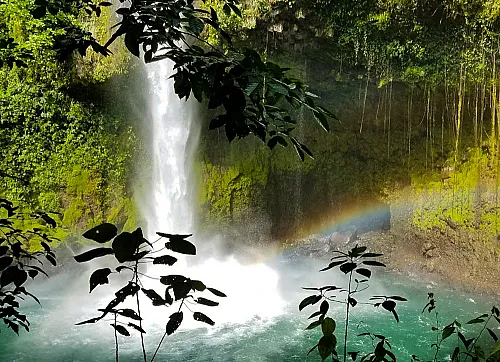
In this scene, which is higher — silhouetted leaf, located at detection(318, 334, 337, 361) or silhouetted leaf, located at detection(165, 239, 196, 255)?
silhouetted leaf, located at detection(165, 239, 196, 255)

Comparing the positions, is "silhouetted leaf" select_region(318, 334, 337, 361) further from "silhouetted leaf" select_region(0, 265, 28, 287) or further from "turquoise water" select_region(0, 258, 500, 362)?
"turquoise water" select_region(0, 258, 500, 362)

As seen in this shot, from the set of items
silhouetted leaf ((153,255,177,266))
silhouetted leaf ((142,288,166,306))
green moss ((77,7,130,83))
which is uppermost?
green moss ((77,7,130,83))

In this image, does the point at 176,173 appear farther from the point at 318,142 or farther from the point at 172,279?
the point at 172,279

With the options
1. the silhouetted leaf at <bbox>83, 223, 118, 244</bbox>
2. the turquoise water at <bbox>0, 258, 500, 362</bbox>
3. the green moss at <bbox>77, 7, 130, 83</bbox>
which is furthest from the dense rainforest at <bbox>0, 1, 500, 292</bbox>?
the silhouetted leaf at <bbox>83, 223, 118, 244</bbox>

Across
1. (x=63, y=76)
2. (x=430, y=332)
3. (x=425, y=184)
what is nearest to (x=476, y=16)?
(x=425, y=184)

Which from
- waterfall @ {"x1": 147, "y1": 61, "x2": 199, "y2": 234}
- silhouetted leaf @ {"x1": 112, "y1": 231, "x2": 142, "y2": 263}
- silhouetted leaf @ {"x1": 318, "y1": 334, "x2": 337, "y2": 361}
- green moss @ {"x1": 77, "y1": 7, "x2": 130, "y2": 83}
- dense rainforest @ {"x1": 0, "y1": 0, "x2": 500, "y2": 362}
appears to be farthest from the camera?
waterfall @ {"x1": 147, "y1": 61, "x2": 199, "y2": 234}

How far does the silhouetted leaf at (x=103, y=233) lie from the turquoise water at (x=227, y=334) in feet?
13.2

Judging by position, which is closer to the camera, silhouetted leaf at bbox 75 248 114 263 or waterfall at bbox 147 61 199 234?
silhouetted leaf at bbox 75 248 114 263

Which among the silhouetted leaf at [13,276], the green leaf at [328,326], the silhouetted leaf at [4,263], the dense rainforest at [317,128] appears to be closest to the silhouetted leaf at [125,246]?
the silhouetted leaf at [13,276]

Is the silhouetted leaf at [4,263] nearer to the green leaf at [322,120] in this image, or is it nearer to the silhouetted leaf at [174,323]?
the silhouetted leaf at [174,323]

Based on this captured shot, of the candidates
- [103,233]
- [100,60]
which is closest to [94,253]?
[103,233]

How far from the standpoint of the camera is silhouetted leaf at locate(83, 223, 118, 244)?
34.4 inches

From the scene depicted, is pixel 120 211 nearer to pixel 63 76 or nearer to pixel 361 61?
pixel 63 76

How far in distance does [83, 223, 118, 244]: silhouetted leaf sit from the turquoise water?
13.2 feet
